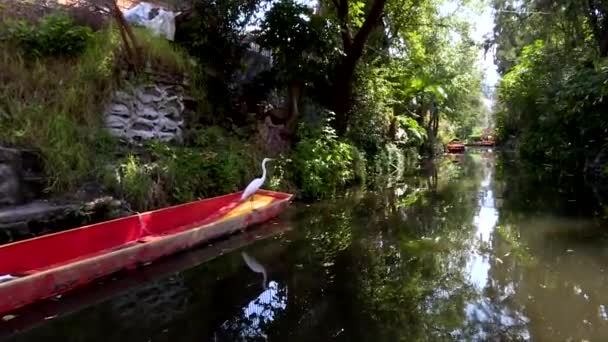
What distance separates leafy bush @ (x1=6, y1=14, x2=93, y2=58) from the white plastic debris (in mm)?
1748

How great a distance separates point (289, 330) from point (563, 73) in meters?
17.0

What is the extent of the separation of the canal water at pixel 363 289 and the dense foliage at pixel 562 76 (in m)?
5.79

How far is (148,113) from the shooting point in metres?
9.36

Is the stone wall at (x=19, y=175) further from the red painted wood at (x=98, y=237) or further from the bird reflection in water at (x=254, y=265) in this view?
the bird reflection in water at (x=254, y=265)

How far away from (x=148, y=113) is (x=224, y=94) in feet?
9.94

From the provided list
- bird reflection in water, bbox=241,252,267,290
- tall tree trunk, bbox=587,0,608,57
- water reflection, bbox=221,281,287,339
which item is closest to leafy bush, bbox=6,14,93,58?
bird reflection in water, bbox=241,252,267,290

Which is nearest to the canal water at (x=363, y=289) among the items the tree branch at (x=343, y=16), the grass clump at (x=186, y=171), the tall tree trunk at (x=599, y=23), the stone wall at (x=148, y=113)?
the grass clump at (x=186, y=171)

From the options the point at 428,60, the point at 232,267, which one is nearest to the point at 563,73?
the point at 428,60

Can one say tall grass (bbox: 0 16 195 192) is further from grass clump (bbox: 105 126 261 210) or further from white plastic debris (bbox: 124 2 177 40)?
white plastic debris (bbox: 124 2 177 40)

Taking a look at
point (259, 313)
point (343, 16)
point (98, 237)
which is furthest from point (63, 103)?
point (343, 16)

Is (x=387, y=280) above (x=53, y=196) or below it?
below

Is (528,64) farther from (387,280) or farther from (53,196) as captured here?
(53,196)

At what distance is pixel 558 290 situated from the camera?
5.23 meters

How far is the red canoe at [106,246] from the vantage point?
4.76 meters
